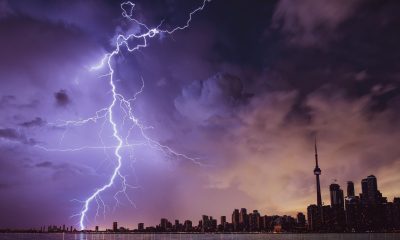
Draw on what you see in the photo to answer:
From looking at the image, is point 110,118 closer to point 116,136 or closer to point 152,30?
point 116,136

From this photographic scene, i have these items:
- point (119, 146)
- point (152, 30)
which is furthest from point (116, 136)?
point (152, 30)

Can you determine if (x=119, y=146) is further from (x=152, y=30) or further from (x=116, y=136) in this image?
(x=152, y=30)

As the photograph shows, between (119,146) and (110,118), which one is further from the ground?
(110,118)

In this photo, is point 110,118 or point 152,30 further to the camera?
point 110,118

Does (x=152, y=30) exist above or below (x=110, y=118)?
above

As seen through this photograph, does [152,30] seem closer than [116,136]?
Yes

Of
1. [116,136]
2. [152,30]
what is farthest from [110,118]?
[152,30]

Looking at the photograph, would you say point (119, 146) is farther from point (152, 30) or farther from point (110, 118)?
point (152, 30)

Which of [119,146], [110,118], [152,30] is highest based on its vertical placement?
[152,30]
